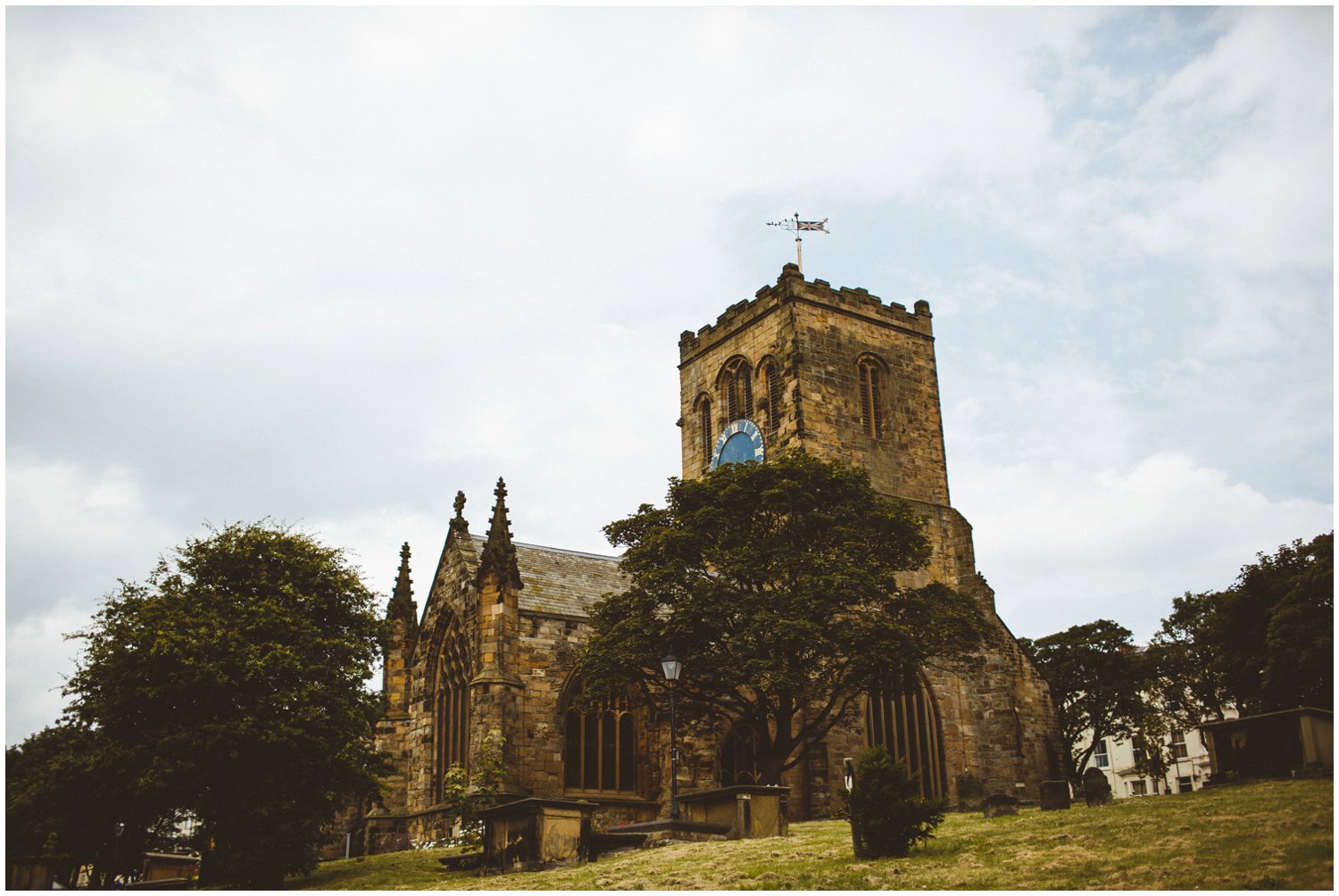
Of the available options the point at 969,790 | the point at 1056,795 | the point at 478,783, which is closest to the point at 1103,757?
the point at 969,790

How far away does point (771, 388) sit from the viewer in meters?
46.9

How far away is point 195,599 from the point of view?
28.5 meters

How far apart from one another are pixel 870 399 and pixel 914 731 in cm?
1368

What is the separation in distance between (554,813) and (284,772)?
8.07 m

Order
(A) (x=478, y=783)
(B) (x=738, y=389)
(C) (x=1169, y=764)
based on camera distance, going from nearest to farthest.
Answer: (A) (x=478, y=783) → (B) (x=738, y=389) → (C) (x=1169, y=764)

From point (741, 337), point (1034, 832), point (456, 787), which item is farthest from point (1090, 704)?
point (1034, 832)

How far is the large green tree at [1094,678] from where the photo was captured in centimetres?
5659

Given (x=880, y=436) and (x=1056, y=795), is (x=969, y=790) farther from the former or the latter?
(x=1056, y=795)

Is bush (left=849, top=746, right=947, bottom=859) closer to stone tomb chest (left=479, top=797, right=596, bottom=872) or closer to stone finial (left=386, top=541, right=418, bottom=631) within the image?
stone tomb chest (left=479, top=797, right=596, bottom=872)

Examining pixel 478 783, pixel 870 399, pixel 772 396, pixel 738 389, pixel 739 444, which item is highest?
pixel 738 389

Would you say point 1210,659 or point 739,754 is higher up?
point 1210,659

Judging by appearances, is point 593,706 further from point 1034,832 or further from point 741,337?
point 741,337

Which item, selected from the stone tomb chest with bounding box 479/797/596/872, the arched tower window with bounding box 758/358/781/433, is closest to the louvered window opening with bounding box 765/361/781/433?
the arched tower window with bounding box 758/358/781/433

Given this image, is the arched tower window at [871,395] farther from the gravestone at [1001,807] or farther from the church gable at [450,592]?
the gravestone at [1001,807]
